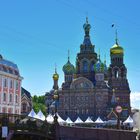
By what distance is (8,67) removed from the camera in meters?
51.9

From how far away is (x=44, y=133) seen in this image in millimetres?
26781

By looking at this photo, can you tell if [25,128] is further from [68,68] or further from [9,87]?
[68,68]

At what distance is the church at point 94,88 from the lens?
8125cm

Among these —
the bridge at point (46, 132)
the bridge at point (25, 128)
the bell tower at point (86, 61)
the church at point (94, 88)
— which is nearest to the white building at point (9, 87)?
the bridge at point (46, 132)

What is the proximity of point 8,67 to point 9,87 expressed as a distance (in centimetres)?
276

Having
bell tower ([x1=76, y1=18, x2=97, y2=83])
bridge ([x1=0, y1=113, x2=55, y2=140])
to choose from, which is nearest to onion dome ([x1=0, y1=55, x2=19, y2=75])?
bridge ([x1=0, y1=113, x2=55, y2=140])

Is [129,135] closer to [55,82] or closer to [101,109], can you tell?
[101,109]

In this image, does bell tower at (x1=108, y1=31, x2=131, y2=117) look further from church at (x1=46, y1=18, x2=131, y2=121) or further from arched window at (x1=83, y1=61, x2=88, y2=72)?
arched window at (x1=83, y1=61, x2=88, y2=72)

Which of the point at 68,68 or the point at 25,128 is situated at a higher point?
the point at 68,68

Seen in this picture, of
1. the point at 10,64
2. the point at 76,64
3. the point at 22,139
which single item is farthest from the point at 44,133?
the point at 76,64

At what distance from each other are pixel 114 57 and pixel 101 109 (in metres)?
11.0

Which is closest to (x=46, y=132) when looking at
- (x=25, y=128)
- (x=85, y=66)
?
(x=25, y=128)

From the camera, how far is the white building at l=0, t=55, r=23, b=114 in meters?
49.1

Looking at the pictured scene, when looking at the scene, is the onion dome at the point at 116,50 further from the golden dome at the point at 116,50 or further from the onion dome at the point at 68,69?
the onion dome at the point at 68,69
